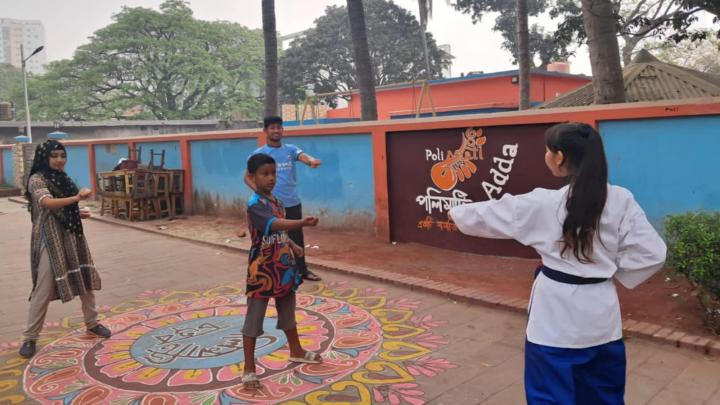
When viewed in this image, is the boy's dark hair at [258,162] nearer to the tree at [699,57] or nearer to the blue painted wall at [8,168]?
the blue painted wall at [8,168]

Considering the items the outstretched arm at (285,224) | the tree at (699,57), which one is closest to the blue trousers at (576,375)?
the outstretched arm at (285,224)

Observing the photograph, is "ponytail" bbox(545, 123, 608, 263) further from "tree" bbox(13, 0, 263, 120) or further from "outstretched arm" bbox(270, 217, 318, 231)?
"tree" bbox(13, 0, 263, 120)

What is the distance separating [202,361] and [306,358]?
768mm

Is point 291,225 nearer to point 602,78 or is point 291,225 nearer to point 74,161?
point 602,78

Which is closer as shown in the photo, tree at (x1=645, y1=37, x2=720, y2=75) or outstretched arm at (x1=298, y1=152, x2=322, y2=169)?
outstretched arm at (x1=298, y1=152, x2=322, y2=169)

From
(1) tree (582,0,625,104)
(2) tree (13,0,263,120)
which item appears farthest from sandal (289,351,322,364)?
(2) tree (13,0,263,120)

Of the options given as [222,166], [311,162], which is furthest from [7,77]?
[311,162]

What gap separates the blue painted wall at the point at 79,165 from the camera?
1783 centimetres

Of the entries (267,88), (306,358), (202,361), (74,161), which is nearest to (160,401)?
(202,361)

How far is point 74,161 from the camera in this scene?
61.4 feet

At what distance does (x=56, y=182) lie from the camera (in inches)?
170

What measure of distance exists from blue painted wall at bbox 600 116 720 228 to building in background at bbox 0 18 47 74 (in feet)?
411

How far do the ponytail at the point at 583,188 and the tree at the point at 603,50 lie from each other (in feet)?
16.6

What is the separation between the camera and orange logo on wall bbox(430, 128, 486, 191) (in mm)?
6930
